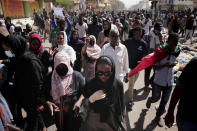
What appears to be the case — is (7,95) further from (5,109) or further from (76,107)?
(76,107)

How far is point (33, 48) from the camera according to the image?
11.4ft

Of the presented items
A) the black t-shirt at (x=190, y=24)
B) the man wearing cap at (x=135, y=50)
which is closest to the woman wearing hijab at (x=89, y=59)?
the man wearing cap at (x=135, y=50)

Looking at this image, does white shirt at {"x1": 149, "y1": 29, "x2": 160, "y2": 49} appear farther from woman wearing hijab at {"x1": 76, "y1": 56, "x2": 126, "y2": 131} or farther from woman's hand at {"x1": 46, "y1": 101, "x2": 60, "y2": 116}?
woman's hand at {"x1": 46, "y1": 101, "x2": 60, "y2": 116}

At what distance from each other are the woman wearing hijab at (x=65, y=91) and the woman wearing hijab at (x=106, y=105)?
0.40 metres

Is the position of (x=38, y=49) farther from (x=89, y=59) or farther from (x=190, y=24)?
(x=190, y=24)

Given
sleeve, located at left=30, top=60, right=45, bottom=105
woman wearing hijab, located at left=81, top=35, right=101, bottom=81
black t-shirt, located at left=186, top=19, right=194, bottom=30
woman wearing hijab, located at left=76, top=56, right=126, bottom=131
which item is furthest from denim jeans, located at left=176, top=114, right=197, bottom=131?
black t-shirt, located at left=186, top=19, right=194, bottom=30

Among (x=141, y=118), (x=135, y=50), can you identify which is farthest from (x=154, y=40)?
(x=141, y=118)

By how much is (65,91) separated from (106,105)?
70 centimetres

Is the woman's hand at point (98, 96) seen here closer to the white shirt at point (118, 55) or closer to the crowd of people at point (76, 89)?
the crowd of people at point (76, 89)

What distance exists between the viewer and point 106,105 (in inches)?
84.7

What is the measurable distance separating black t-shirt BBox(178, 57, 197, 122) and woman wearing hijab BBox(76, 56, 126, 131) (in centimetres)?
76

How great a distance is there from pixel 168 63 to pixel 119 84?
4.67 ft

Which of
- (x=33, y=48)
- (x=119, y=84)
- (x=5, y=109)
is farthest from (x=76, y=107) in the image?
(x=33, y=48)

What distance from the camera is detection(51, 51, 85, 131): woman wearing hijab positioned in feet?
8.04
